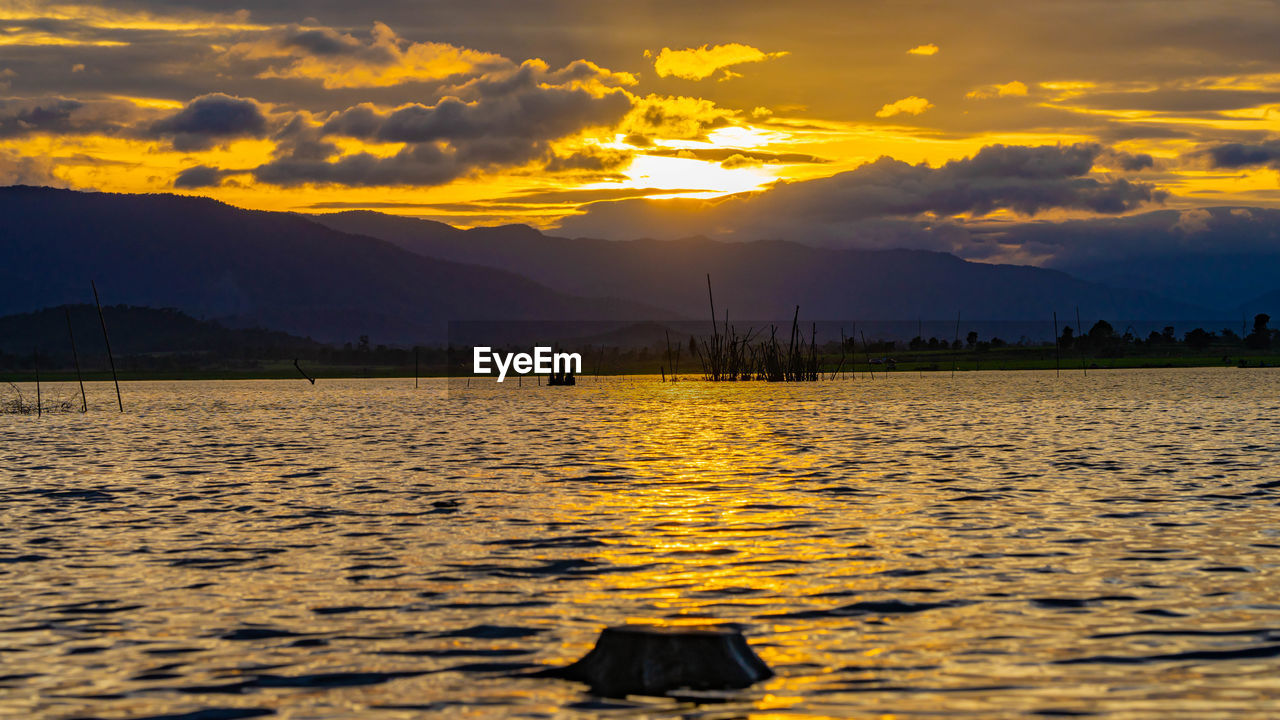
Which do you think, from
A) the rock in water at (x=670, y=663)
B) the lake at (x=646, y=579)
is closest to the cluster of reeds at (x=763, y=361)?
the lake at (x=646, y=579)

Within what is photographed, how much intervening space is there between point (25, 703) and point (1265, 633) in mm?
13874

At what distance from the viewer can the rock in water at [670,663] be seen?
1377 centimetres

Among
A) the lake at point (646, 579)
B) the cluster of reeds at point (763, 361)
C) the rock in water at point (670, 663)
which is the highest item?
the cluster of reeds at point (763, 361)

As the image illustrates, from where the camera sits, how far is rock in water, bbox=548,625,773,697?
13773 millimetres

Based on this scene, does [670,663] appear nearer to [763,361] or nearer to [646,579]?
[646,579]

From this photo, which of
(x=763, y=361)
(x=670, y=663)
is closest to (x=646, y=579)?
(x=670, y=663)

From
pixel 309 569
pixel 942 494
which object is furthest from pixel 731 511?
pixel 309 569

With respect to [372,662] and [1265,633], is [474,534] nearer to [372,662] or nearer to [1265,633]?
[372,662]

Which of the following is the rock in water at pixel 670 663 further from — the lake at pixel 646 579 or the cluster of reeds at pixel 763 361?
the cluster of reeds at pixel 763 361

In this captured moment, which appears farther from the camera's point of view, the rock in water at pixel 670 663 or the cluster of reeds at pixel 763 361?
the cluster of reeds at pixel 763 361

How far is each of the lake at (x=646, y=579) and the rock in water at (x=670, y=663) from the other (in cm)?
40

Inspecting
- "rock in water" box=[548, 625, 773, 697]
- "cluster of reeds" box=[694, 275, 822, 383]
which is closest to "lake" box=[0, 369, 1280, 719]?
"rock in water" box=[548, 625, 773, 697]

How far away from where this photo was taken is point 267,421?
8638cm

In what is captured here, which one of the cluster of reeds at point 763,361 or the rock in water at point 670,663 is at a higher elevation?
the cluster of reeds at point 763,361
